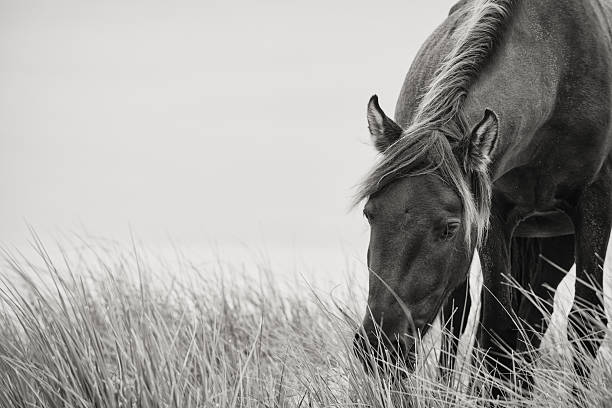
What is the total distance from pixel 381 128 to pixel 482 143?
448 mm

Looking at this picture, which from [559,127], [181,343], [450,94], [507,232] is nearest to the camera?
[450,94]

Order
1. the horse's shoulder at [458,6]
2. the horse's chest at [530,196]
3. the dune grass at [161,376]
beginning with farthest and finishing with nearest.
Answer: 1. the horse's shoulder at [458,6]
2. the horse's chest at [530,196]
3. the dune grass at [161,376]

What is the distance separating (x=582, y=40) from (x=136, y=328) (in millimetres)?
2827

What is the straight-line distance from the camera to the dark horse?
369cm

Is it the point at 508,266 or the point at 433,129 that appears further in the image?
the point at 508,266

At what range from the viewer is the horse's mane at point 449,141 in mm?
3785

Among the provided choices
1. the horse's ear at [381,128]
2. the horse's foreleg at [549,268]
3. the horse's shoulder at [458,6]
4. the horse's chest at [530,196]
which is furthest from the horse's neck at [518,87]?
the horse's foreleg at [549,268]

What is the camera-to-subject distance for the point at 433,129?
12.9 feet

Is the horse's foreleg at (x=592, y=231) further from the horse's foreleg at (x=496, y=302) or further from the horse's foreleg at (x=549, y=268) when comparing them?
the horse's foreleg at (x=549, y=268)

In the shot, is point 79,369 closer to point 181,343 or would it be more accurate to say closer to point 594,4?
point 181,343

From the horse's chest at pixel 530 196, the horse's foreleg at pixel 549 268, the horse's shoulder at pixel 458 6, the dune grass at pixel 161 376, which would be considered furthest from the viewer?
the horse's foreleg at pixel 549 268

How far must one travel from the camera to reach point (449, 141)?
13.0 ft

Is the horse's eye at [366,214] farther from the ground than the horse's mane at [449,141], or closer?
closer

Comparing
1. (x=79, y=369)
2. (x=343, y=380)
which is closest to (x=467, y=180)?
(x=343, y=380)
